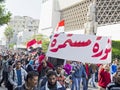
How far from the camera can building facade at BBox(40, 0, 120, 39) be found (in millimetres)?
60941

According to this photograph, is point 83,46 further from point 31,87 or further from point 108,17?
point 108,17

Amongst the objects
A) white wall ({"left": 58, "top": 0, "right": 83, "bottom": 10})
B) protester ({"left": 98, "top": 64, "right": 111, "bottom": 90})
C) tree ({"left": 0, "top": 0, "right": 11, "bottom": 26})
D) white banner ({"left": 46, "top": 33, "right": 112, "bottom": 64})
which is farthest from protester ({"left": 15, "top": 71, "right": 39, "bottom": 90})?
white wall ({"left": 58, "top": 0, "right": 83, "bottom": 10})

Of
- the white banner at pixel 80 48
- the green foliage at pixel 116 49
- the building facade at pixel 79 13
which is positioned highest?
the building facade at pixel 79 13

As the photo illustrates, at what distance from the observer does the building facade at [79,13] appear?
200ft

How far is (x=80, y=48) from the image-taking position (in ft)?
28.8

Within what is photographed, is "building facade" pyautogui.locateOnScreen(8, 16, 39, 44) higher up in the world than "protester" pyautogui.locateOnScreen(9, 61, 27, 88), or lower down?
higher up

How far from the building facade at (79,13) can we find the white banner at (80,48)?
142 feet

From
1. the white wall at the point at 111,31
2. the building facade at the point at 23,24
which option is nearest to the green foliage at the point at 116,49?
the white wall at the point at 111,31

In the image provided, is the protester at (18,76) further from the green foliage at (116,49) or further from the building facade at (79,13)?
the building facade at (79,13)

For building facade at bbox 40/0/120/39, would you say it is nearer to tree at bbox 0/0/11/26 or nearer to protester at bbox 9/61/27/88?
tree at bbox 0/0/11/26

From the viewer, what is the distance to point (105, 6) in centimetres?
6331

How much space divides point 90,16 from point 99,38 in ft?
167

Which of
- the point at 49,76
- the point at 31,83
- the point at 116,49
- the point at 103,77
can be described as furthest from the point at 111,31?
the point at 31,83

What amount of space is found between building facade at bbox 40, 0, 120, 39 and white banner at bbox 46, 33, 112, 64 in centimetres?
4323
